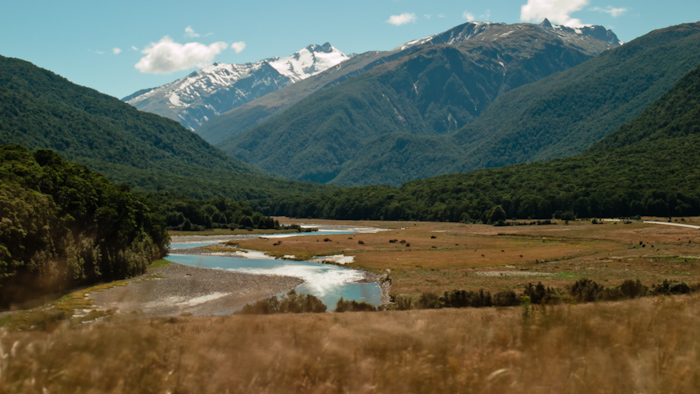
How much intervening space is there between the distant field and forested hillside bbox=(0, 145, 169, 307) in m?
29.0

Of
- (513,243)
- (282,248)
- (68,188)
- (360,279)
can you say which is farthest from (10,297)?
(513,243)

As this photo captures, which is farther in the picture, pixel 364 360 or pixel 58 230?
pixel 58 230

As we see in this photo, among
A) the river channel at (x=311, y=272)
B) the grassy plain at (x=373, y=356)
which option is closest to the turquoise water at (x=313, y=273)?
the river channel at (x=311, y=272)

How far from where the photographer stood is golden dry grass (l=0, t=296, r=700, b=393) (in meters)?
8.62

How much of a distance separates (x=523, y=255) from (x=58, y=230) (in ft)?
205

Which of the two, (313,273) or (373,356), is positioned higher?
(373,356)

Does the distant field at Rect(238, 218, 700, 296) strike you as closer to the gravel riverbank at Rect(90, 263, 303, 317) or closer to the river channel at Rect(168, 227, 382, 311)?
the river channel at Rect(168, 227, 382, 311)

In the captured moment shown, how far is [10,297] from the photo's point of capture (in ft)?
131

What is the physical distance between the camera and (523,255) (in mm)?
85500

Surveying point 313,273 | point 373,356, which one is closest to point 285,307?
point 373,356

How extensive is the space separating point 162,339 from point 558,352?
275 inches

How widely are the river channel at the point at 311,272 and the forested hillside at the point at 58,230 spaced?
441 inches

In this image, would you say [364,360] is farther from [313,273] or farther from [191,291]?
[313,273]

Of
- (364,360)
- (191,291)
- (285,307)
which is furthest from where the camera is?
(191,291)
